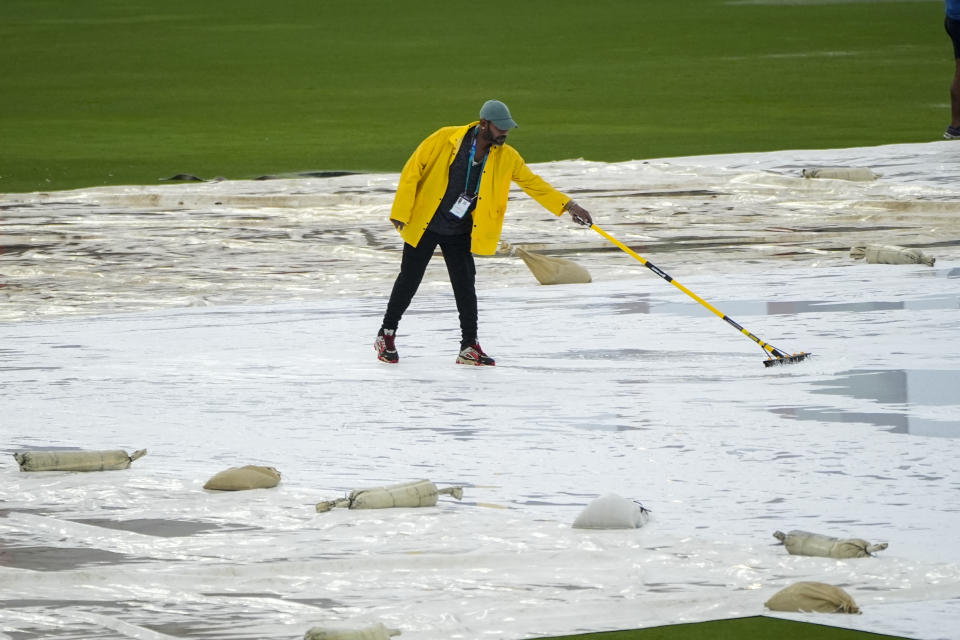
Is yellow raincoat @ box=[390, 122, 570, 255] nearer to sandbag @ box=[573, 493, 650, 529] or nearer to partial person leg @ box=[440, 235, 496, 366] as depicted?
partial person leg @ box=[440, 235, 496, 366]

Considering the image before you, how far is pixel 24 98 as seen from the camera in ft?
93.8

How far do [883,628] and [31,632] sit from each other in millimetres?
2273

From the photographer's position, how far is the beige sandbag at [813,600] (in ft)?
15.8

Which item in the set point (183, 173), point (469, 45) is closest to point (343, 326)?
point (183, 173)

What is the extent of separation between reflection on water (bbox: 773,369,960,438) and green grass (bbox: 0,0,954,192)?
11.2 m

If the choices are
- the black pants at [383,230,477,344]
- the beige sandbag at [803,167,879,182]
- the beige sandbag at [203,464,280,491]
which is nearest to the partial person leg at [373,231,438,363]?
the black pants at [383,230,477,344]

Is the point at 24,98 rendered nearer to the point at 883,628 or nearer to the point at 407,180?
the point at 407,180

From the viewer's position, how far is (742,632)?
4.71 meters

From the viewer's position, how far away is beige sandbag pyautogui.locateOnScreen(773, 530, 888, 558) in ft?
17.2

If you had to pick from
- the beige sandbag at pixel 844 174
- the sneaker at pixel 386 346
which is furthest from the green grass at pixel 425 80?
the sneaker at pixel 386 346

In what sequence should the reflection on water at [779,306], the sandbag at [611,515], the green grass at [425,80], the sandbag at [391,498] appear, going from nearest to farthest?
1. the sandbag at [611,515]
2. the sandbag at [391,498]
3. the reflection on water at [779,306]
4. the green grass at [425,80]

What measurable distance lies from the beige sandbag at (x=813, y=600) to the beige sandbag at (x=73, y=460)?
107 inches

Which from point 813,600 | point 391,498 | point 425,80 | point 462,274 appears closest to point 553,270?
point 462,274

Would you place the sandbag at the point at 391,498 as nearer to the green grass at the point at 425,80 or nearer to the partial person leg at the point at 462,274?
the partial person leg at the point at 462,274
